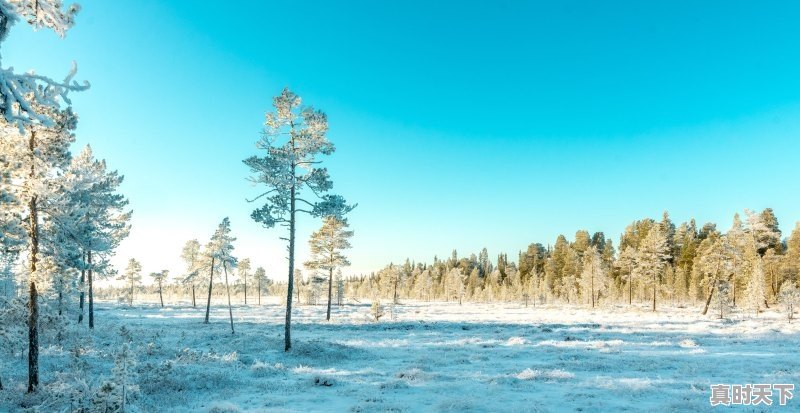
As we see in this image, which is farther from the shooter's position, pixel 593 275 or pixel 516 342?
pixel 593 275

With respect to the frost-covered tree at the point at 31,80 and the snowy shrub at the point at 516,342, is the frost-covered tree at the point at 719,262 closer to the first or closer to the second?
the snowy shrub at the point at 516,342

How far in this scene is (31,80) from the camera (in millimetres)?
5008

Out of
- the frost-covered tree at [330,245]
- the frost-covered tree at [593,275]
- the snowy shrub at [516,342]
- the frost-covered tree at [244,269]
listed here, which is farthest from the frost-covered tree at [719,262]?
the frost-covered tree at [244,269]

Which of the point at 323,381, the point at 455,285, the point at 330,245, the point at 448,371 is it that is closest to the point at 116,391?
the point at 323,381

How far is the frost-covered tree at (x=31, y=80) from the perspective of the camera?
481 cm

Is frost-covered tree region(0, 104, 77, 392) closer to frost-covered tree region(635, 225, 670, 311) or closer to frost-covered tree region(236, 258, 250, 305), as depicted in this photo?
frost-covered tree region(635, 225, 670, 311)

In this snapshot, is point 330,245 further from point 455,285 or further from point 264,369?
point 455,285

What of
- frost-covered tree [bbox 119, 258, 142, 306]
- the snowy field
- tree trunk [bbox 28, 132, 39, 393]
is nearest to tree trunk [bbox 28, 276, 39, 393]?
tree trunk [bbox 28, 132, 39, 393]

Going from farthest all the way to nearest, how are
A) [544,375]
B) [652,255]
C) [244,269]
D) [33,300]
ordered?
1. [244,269]
2. [652,255]
3. [544,375]
4. [33,300]

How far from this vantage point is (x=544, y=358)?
19672 mm
